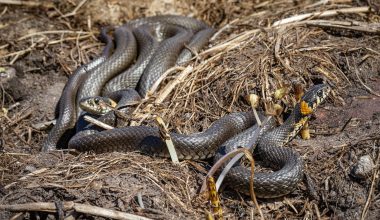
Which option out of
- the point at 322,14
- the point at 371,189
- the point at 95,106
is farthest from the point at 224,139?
the point at 322,14

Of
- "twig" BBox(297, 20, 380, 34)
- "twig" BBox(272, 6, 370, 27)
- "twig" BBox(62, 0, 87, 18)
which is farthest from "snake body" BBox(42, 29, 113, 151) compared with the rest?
"twig" BBox(297, 20, 380, 34)

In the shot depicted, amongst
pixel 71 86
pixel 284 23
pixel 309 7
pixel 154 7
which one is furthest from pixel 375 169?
pixel 154 7

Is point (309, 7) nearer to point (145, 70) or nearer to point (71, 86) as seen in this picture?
point (145, 70)

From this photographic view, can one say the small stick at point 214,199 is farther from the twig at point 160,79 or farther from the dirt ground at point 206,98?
the twig at point 160,79

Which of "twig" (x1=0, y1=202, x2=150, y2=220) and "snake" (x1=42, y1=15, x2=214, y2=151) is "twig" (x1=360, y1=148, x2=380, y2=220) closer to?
"twig" (x1=0, y1=202, x2=150, y2=220)

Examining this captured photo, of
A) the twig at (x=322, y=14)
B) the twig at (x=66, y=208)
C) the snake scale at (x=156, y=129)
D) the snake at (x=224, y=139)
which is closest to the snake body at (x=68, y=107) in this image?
the snake scale at (x=156, y=129)

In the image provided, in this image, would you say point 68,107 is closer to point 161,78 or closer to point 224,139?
point 161,78
